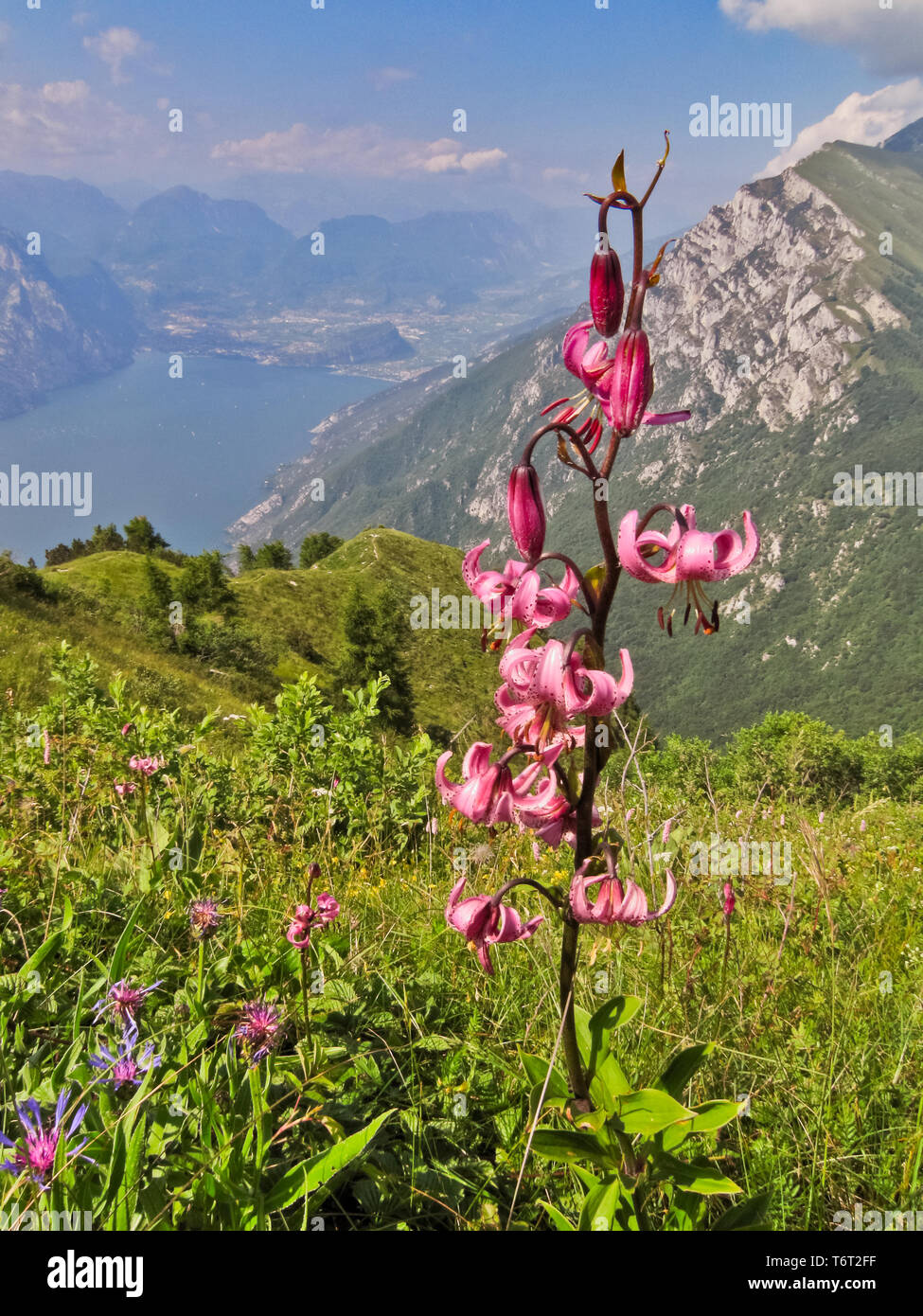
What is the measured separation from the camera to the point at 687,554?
1562mm

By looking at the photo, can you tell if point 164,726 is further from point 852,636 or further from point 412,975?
point 852,636

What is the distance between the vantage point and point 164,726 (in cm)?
537

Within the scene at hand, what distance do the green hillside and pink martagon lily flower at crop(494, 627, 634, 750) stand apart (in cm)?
101

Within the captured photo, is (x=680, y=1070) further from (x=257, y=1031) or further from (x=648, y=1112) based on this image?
(x=257, y=1031)

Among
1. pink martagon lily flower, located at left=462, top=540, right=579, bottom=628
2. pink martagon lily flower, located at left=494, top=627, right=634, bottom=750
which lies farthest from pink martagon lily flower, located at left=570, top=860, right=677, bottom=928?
pink martagon lily flower, located at left=462, top=540, right=579, bottom=628

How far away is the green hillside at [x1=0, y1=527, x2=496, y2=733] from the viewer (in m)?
20.5

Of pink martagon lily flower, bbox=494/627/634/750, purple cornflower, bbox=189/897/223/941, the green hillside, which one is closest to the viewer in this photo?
pink martagon lily flower, bbox=494/627/634/750

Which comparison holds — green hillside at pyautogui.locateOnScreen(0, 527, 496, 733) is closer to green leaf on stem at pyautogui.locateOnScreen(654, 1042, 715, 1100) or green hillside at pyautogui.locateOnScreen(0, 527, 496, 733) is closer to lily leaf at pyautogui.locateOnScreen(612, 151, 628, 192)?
green leaf on stem at pyautogui.locateOnScreen(654, 1042, 715, 1100)

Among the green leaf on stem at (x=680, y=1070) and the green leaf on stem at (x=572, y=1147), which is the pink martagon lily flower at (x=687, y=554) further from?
the green leaf on stem at (x=572, y=1147)

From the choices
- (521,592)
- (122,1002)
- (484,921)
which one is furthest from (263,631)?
(521,592)

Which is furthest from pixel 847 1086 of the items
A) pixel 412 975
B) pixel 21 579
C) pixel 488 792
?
pixel 21 579

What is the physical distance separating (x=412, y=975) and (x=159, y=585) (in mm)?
52134

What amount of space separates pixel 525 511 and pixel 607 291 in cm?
52

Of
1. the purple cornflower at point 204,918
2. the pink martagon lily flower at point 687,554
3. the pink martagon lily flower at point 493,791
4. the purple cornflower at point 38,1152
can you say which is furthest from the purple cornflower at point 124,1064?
the pink martagon lily flower at point 687,554
